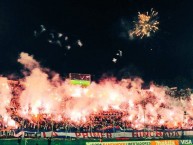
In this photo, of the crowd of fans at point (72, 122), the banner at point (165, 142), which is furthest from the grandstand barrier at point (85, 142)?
the crowd of fans at point (72, 122)

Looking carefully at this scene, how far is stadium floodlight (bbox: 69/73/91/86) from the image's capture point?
6238 centimetres

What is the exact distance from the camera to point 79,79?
6312 centimetres

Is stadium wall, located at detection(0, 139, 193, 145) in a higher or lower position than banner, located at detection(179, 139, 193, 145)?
higher

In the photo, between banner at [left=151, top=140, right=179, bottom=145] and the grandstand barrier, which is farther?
banner at [left=151, top=140, right=179, bottom=145]

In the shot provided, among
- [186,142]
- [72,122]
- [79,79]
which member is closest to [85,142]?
[186,142]

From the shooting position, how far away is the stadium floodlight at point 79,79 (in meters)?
62.4

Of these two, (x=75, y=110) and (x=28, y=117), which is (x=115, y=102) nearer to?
(x=75, y=110)

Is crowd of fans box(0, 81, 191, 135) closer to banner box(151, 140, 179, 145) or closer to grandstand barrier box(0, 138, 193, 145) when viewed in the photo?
grandstand barrier box(0, 138, 193, 145)

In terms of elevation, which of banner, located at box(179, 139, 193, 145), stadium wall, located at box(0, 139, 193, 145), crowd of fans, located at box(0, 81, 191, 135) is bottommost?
banner, located at box(179, 139, 193, 145)

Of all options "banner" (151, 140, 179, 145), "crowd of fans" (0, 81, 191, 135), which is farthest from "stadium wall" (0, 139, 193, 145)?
"crowd of fans" (0, 81, 191, 135)

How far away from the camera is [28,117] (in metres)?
50.3

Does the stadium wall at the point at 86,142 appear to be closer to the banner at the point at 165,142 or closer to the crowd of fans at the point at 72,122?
the banner at the point at 165,142

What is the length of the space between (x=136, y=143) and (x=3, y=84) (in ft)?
85.4

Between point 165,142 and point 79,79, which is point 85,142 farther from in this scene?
point 79,79
